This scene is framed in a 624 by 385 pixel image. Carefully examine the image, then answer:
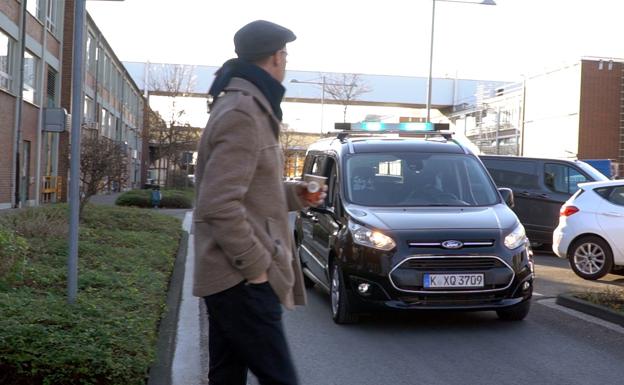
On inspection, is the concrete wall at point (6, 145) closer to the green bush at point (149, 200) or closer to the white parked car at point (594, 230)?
the green bush at point (149, 200)

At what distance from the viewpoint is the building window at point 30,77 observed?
26.1 metres

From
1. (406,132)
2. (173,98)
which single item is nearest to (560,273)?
(406,132)

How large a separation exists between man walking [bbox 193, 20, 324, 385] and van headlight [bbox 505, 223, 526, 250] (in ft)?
15.1

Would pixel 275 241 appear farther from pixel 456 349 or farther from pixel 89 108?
pixel 89 108

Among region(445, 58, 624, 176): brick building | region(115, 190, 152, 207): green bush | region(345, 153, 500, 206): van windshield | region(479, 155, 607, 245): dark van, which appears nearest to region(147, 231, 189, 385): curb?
region(345, 153, 500, 206): van windshield

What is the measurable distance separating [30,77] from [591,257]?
21747mm

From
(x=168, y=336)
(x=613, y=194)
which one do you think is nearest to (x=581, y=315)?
(x=613, y=194)

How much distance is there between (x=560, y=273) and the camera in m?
12.2

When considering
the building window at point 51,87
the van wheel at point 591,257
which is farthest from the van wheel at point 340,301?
the building window at point 51,87

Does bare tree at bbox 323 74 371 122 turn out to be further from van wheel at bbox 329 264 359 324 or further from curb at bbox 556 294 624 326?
van wheel at bbox 329 264 359 324

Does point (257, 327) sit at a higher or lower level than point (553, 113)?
lower

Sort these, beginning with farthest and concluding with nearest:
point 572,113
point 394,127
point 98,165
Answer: point 572,113 → point 98,165 → point 394,127

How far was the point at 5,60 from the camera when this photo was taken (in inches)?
936

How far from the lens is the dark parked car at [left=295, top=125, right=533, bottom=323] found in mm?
6844
